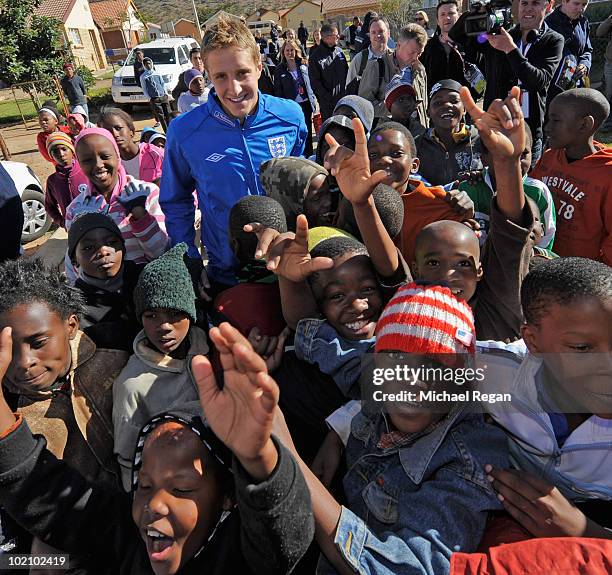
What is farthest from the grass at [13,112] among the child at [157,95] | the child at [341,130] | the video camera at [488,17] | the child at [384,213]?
the child at [384,213]

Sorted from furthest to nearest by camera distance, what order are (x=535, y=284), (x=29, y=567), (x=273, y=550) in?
(x=29, y=567), (x=535, y=284), (x=273, y=550)

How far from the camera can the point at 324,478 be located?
5.17ft

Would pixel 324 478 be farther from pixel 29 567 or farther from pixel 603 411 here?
pixel 29 567

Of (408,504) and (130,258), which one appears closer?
(408,504)

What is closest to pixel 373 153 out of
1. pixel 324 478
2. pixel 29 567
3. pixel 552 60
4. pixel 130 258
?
pixel 130 258

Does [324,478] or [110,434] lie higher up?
[110,434]

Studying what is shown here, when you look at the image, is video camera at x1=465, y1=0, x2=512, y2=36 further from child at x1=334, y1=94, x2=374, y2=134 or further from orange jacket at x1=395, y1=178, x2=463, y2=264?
orange jacket at x1=395, y1=178, x2=463, y2=264

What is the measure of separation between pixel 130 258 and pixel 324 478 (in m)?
1.92

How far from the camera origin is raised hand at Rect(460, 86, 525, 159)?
1663mm

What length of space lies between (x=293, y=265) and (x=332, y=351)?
34cm

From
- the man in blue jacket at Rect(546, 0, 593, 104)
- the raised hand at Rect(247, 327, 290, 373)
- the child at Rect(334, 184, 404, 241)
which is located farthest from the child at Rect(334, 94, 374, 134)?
the man in blue jacket at Rect(546, 0, 593, 104)

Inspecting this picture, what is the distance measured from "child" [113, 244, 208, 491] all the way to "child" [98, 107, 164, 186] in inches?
101

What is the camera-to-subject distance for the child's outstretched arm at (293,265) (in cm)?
168

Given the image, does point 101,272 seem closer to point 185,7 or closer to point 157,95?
point 157,95
